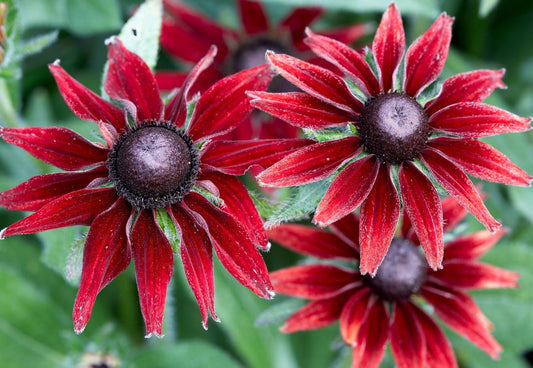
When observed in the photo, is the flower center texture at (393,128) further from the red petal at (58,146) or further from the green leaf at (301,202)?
the red petal at (58,146)

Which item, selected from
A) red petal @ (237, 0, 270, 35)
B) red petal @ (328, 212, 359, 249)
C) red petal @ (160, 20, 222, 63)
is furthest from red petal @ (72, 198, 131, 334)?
red petal @ (237, 0, 270, 35)

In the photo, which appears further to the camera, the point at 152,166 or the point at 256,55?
the point at 256,55

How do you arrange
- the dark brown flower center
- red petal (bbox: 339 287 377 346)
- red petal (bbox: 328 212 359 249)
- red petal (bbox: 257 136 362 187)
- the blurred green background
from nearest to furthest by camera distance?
red petal (bbox: 257 136 362 187)
red petal (bbox: 339 287 377 346)
red petal (bbox: 328 212 359 249)
the blurred green background
the dark brown flower center

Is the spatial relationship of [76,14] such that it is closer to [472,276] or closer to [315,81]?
[315,81]

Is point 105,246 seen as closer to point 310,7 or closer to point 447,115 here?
point 447,115

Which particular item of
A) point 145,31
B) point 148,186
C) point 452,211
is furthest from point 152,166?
point 452,211

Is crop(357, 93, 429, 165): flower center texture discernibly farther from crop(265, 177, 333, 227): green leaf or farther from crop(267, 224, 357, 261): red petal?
crop(267, 224, 357, 261): red petal

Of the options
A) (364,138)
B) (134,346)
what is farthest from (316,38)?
(134,346)
